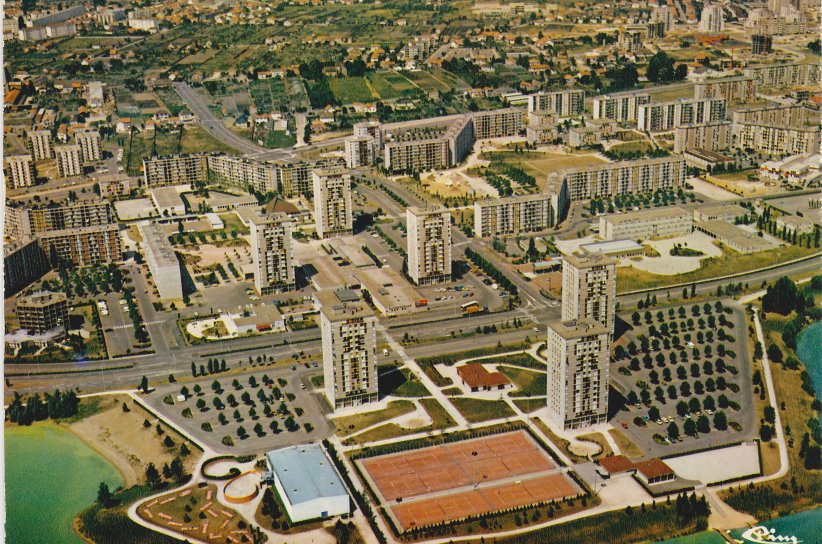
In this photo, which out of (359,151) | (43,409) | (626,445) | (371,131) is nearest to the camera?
(626,445)

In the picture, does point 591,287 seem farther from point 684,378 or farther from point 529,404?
point 529,404

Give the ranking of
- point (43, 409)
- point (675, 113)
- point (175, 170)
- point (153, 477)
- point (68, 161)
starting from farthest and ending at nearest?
point (675, 113), point (68, 161), point (175, 170), point (43, 409), point (153, 477)

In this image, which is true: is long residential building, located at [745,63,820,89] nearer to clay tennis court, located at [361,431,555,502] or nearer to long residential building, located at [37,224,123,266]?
long residential building, located at [37,224,123,266]

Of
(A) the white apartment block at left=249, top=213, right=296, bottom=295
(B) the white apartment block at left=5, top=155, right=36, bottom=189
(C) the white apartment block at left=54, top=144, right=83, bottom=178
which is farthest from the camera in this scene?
(C) the white apartment block at left=54, top=144, right=83, bottom=178

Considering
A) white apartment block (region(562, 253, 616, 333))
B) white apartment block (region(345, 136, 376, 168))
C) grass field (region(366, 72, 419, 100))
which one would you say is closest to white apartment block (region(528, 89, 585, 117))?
grass field (region(366, 72, 419, 100))

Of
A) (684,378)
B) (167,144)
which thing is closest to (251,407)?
(684,378)

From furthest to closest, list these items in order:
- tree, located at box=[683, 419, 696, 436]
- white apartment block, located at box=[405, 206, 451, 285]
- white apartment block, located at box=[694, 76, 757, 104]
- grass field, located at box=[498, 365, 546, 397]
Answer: white apartment block, located at box=[694, 76, 757, 104] < white apartment block, located at box=[405, 206, 451, 285] < grass field, located at box=[498, 365, 546, 397] < tree, located at box=[683, 419, 696, 436]
